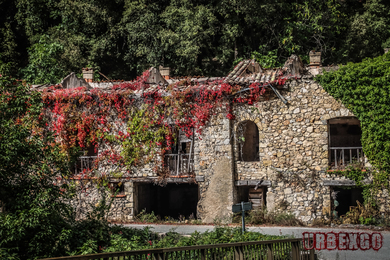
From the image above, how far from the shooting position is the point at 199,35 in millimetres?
22234

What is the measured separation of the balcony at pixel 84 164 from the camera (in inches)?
647

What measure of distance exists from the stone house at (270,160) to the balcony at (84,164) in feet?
3.17

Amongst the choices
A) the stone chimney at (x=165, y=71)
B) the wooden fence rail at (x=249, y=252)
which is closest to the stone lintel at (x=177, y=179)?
the stone chimney at (x=165, y=71)

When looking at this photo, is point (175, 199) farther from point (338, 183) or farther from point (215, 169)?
point (338, 183)

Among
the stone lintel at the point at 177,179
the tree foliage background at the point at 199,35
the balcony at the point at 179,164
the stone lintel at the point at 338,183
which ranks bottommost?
the stone lintel at the point at 338,183

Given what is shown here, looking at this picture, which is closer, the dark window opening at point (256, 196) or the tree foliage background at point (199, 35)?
the dark window opening at point (256, 196)

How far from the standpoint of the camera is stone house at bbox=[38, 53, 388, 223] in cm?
1445

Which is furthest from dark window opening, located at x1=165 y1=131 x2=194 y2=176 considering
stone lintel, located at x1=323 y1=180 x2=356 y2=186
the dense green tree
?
→ the dense green tree

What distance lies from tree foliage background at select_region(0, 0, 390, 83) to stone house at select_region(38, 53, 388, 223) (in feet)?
23.7

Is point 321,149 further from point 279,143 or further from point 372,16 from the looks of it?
point 372,16

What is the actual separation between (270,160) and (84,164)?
24.1 feet

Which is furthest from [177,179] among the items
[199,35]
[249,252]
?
[199,35]

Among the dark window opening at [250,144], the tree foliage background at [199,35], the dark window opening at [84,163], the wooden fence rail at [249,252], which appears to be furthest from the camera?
the tree foliage background at [199,35]

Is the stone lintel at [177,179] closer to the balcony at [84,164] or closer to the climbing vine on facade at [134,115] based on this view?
the climbing vine on facade at [134,115]
